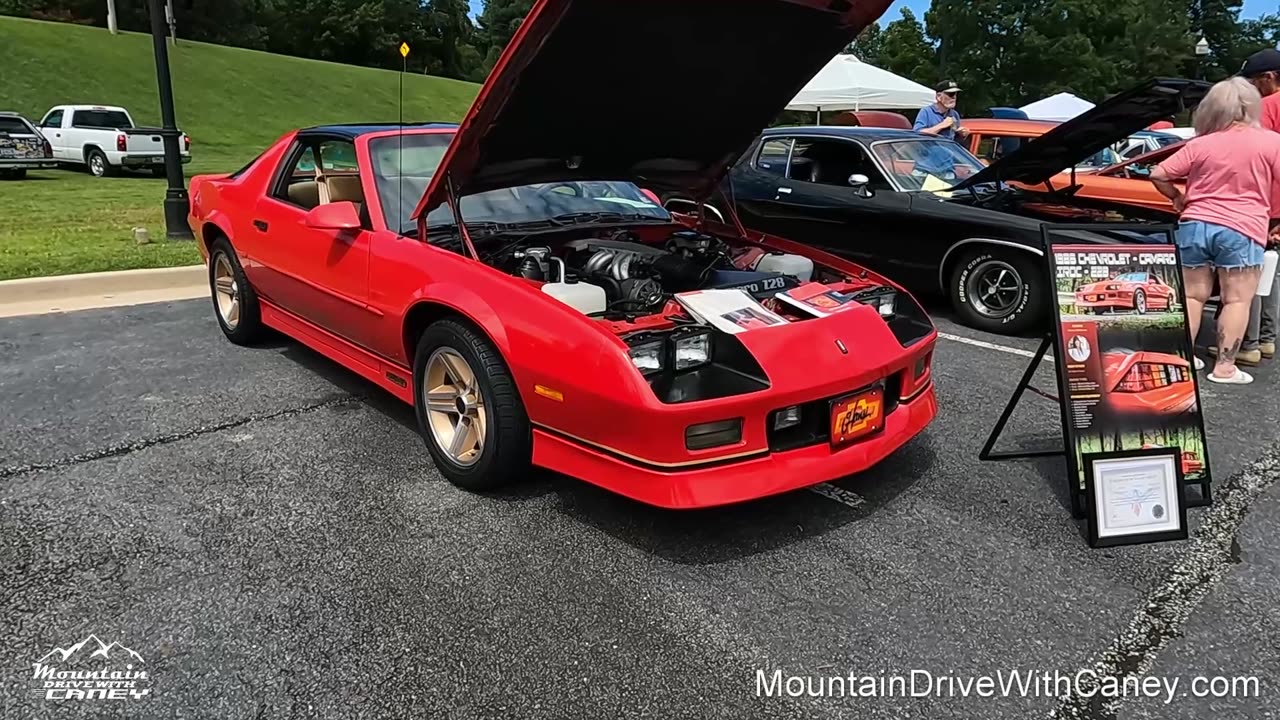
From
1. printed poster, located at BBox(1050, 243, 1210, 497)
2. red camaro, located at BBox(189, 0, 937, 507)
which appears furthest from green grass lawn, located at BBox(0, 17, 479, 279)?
printed poster, located at BBox(1050, 243, 1210, 497)

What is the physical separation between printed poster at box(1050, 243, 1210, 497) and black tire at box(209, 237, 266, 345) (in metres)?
4.22

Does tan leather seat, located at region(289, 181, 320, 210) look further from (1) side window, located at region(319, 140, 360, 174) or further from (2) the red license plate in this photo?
(2) the red license plate

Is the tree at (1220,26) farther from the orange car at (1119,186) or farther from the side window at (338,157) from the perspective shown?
the side window at (338,157)

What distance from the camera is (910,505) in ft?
10.8

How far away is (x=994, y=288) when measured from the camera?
6.08 metres

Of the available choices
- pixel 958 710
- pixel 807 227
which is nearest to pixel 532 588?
pixel 958 710

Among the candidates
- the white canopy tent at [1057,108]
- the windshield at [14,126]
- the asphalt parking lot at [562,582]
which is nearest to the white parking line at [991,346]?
the asphalt parking lot at [562,582]

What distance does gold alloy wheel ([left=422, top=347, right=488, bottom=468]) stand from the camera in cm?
328

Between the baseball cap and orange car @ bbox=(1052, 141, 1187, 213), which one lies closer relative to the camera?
the baseball cap

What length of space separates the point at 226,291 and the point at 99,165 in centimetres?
1513

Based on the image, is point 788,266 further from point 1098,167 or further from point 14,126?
point 14,126

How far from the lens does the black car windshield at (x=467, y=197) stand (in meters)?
3.86

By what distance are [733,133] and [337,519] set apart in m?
2.49

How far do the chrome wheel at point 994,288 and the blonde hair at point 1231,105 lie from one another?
67.3 inches
